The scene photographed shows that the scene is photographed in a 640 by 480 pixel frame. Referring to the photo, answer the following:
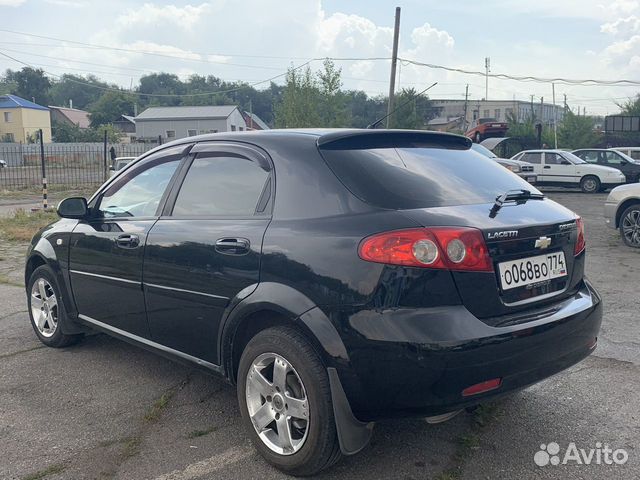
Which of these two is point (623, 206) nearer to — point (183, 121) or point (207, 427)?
point (207, 427)

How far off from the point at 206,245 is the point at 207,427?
3.40 feet

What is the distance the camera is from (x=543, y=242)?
3051 millimetres

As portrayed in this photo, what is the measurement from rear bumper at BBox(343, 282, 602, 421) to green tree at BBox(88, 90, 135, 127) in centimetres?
9992

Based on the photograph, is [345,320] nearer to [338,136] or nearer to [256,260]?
[256,260]

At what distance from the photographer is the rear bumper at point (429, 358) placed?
2602mm

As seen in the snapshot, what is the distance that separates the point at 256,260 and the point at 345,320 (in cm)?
62

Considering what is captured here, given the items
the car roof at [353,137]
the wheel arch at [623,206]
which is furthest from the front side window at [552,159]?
the car roof at [353,137]

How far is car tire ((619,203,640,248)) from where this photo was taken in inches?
387

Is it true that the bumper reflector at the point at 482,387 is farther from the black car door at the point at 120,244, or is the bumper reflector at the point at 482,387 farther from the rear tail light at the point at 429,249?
the black car door at the point at 120,244

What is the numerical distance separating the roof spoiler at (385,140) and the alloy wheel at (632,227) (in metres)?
7.36

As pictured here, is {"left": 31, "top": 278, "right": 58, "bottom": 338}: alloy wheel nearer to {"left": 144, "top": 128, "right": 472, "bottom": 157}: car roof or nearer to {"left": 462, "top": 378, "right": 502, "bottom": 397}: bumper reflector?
{"left": 144, "top": 128, "right": 472, "bottom": 157}: car roof

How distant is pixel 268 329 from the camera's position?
3043mm

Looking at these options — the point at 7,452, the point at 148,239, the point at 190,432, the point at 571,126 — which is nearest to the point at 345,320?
the point at 190,432

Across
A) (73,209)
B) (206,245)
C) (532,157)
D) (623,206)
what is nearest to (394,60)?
(532,157)
